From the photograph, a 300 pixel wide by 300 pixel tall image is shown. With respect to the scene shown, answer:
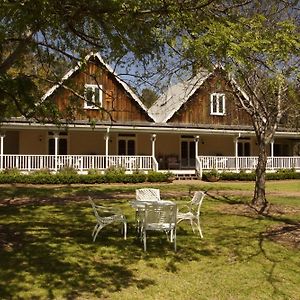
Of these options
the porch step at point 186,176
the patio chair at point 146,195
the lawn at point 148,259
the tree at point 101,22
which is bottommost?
the lawn at point 148,259

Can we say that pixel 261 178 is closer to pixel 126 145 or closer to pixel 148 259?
pixel 148 259

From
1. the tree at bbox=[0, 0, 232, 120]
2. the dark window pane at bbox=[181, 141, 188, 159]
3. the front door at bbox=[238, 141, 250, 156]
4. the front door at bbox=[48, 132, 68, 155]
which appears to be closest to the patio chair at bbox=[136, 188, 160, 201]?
the tree at bbox=[0, 0, 232, 120]

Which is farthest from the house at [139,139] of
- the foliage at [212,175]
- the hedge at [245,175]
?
the hedge at [245,175]

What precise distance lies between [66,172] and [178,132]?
28.2ft

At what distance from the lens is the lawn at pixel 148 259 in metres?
6.56

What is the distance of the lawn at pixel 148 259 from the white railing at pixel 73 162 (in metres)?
13.1

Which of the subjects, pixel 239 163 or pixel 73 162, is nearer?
pixel 73 162

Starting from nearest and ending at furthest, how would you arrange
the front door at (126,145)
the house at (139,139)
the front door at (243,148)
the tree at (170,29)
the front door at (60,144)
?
1. the tree at (170,29)
2. the house at (139,139)
3. the front door at (60,144)
4. the front door at (126,145)
5. the front door at (243,148)

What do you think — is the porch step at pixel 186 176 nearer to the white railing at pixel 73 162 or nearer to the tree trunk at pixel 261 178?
the white railing at pixel 73 162

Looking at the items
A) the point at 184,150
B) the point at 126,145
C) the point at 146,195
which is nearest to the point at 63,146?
the point at 126,145

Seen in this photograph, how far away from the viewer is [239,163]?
1204 inches

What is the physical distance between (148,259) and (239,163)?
23.2 m

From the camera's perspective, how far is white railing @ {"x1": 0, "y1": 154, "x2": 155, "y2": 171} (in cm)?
2583

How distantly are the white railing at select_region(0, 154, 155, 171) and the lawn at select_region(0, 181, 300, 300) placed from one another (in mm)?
13108
